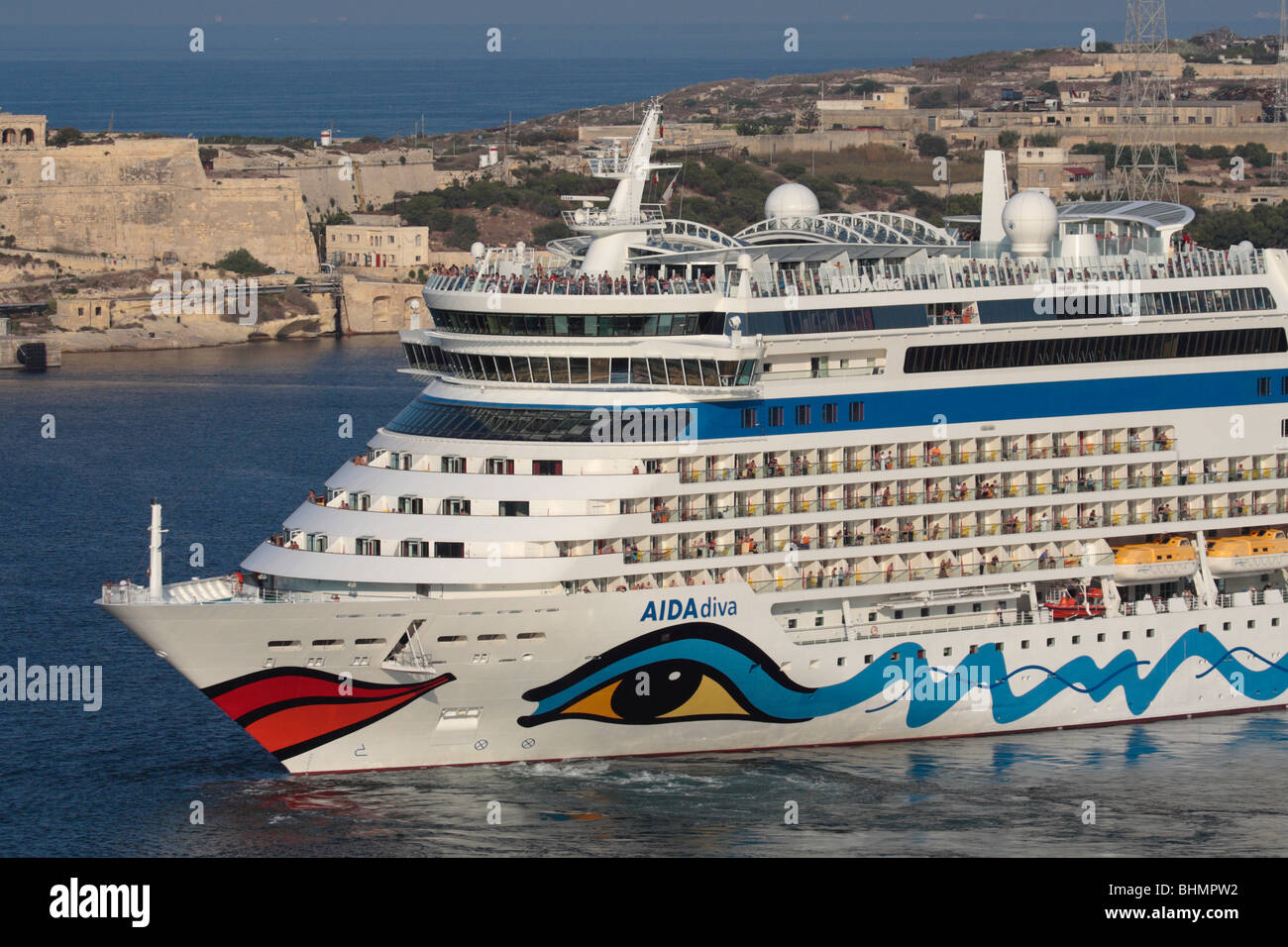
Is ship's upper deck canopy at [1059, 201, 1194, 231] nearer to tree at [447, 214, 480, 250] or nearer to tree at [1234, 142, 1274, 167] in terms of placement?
tree at [447, 214, 480, 250]

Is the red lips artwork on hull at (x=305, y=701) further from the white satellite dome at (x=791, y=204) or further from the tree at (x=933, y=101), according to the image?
the tree at (x=933, y=101)

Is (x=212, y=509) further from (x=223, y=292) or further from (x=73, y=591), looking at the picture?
(x=223, y=292)

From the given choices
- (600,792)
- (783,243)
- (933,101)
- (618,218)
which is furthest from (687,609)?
(933,101)

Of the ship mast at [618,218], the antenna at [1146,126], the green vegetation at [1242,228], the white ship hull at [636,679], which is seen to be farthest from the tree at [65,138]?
the white ship hull at [636,679]

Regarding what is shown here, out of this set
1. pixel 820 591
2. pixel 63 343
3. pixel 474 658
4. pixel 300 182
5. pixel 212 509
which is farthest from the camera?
pixel 300 182

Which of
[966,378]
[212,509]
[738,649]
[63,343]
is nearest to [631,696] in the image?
[738,649]
